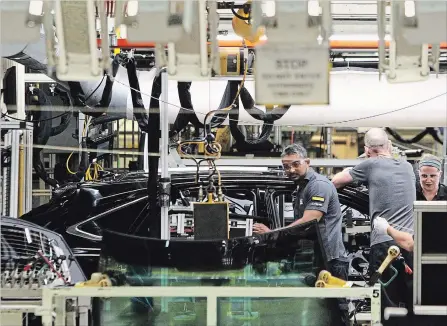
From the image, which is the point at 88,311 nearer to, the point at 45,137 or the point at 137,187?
the point at 137,187

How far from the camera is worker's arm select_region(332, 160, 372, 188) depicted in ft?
19.2

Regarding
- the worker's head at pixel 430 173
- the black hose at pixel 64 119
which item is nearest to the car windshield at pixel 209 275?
the worker's head at pixel 430 173

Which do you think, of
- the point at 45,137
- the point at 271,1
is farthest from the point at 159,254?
the point at 45,137

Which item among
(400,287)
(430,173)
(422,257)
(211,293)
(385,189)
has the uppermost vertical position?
(430,173)

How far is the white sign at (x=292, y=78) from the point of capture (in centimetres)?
350

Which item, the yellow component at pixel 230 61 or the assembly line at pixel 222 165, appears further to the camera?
the yellow component at pixel 230 61

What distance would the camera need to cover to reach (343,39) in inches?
239

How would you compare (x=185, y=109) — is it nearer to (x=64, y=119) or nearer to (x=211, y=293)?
(x=64, y=119)

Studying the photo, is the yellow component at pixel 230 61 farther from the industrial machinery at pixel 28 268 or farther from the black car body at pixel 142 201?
the industrial machinery at pixel 28 268

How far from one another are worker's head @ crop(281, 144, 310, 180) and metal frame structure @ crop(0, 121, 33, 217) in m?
2.05

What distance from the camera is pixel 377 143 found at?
5.84m

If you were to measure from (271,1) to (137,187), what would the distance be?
10.3ft

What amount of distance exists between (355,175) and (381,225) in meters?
0.55

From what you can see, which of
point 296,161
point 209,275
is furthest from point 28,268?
point 296,161
